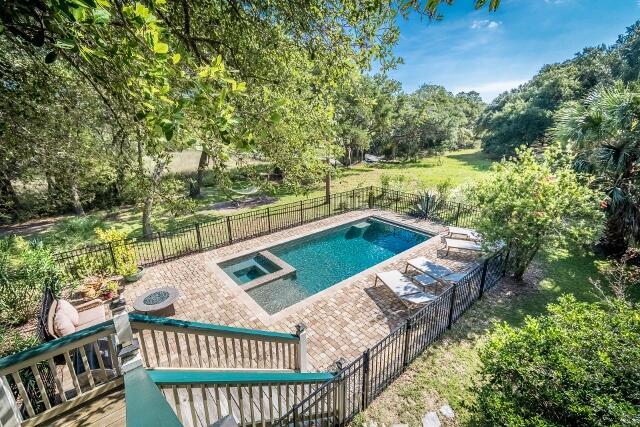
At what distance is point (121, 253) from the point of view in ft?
28.8

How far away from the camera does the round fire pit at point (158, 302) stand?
656 centimetres

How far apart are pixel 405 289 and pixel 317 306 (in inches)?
93.7

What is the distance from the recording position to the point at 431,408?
4.70 metres

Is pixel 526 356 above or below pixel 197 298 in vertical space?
above

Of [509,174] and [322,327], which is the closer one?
[322,327]

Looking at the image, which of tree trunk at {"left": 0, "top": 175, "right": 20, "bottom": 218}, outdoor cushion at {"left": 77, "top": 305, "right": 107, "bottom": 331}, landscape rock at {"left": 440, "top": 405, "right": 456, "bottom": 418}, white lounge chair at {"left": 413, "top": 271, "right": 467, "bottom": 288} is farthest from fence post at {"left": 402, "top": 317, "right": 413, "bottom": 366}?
tree trunk at {"left": 0, "top": 175, "right": 20, "bottom": 218}

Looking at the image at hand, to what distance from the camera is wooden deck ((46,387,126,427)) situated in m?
2.56

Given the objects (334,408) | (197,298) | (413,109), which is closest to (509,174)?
(334,408)

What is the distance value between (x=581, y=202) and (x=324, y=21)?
24.0 feet

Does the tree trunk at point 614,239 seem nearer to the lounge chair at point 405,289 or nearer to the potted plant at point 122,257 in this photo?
the lounge chair at point 405,289

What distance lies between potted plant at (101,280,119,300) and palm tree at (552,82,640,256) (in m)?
13.8

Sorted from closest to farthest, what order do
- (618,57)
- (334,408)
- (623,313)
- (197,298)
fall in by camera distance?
(623,313) < (334,408) < (197,298) < (618,57)

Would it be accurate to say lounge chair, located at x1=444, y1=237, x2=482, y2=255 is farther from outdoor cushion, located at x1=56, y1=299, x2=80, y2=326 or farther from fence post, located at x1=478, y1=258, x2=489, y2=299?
outdoor cushion, located at x1=56, y1=299, x2=80, y2=326

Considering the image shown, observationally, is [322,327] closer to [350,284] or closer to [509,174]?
[350,284]
